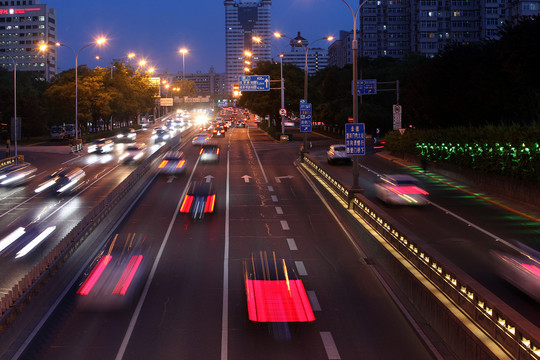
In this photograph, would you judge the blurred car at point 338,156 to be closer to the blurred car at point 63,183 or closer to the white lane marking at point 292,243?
the blurred car at point 63,183

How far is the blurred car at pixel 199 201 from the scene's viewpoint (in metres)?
28.4

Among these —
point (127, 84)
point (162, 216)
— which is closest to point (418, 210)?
point (162, 216)

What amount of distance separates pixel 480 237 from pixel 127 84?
9396 centimetres

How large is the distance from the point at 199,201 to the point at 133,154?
99.3ft

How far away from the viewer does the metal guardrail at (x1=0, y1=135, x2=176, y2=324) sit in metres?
12.6

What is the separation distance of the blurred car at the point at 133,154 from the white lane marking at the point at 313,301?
3894 centimetres

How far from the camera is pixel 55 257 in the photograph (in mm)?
16375

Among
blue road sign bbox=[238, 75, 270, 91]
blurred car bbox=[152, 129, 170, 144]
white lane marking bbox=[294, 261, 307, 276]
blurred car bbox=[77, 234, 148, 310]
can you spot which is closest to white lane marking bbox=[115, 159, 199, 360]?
blurred car bbox=[77, 234, 148, 310]

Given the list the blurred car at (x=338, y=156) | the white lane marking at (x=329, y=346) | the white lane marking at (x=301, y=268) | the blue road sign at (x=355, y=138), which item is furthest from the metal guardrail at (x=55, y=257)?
the blurred car at (x=338, y=156)

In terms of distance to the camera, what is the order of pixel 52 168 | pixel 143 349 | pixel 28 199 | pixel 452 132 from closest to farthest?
pixel 143 349, pixel 28 199, pixel 452 132, pixel 52 168

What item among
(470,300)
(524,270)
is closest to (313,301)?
(470,300)

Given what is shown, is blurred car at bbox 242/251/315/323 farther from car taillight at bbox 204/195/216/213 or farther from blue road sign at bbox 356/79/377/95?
blue road sign at bbox 356/79/377/95

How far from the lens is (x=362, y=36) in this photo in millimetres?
182875

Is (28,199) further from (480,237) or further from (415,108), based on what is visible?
(415,108)
